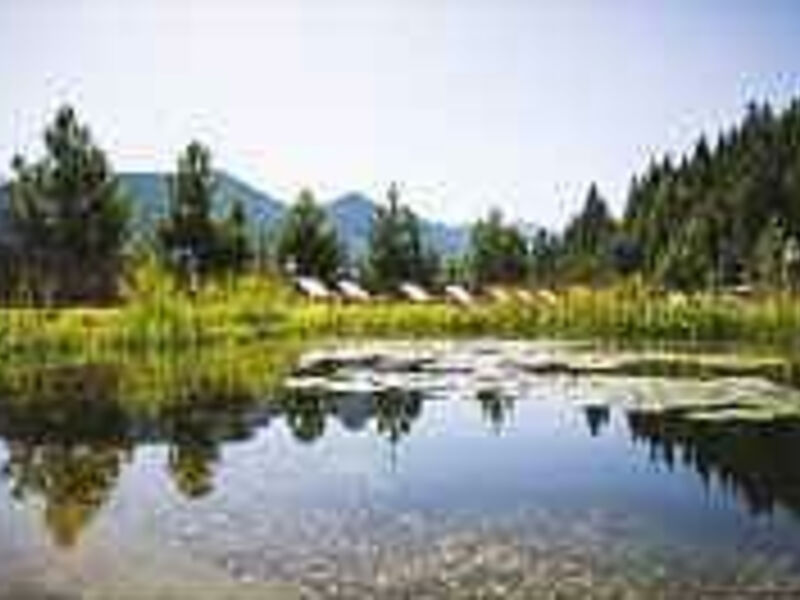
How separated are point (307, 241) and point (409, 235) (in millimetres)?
7167

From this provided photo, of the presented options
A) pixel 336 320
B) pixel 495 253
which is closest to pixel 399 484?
pixel 336 320

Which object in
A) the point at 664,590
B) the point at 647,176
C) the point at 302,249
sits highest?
the point at 647,176

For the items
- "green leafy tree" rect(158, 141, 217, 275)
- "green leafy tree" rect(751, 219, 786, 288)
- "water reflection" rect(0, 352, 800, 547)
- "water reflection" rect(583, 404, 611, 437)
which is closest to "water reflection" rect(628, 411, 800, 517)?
"water reflection" rect(0, 352, 800, 547)

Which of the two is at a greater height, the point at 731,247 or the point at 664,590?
the point at 731,247

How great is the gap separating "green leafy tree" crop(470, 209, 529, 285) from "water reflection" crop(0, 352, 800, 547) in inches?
2088

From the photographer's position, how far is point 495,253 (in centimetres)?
Answer: 7519

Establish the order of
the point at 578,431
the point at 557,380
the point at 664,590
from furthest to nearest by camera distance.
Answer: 1. the point at 557,380
2. the point at 578,431
3. the point at 664,590

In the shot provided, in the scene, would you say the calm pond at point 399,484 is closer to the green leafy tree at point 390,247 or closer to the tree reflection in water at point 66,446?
the tree reflection in water at point 66,446

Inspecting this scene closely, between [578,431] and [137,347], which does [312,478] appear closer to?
[578,431]

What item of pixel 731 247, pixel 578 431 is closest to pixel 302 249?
pixel 731 247

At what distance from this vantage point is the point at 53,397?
19.8 meters

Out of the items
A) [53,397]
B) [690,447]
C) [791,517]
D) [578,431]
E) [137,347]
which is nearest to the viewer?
[791,517]

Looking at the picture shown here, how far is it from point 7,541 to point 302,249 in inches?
2059

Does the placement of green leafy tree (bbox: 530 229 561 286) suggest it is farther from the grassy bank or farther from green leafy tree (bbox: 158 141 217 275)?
the grassy bank
